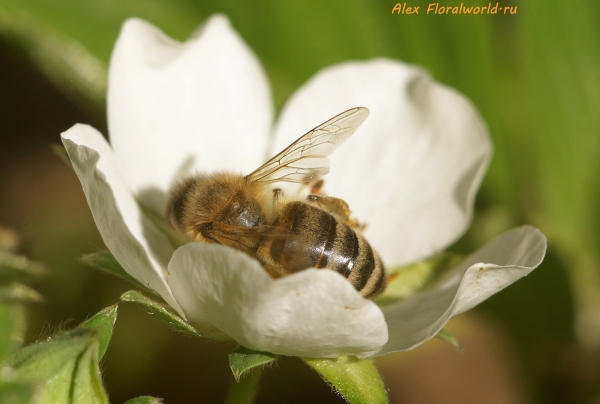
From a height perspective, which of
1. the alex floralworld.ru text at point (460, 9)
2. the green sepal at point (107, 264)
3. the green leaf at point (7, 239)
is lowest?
the green leaf at point (7, 239)

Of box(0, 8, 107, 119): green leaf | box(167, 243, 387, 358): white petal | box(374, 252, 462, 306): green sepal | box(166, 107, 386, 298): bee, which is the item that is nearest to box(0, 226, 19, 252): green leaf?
box(166, 107, 386, 298): bee

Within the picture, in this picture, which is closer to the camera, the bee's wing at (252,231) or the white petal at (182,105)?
the bee's wing at (252,231)

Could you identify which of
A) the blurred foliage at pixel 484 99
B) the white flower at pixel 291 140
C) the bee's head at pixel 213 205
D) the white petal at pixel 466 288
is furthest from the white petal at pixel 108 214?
the blurred foliage at pixel 484 99

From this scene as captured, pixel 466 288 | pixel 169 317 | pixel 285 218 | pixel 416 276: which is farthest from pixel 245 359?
pixel 416 276

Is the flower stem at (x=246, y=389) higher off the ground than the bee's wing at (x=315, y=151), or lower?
lower

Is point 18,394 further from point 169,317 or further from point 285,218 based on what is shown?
point 285,218

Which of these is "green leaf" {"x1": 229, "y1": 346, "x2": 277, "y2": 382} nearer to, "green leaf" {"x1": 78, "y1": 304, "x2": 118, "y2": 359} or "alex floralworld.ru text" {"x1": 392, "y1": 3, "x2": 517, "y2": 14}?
"green leaf" {"x1": 78, "y1": 304, "x2": 118, "y2": 359}

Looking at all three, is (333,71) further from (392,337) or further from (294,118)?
(392,337)

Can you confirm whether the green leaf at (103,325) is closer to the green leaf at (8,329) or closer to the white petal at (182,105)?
the green leaf at (8,329)
